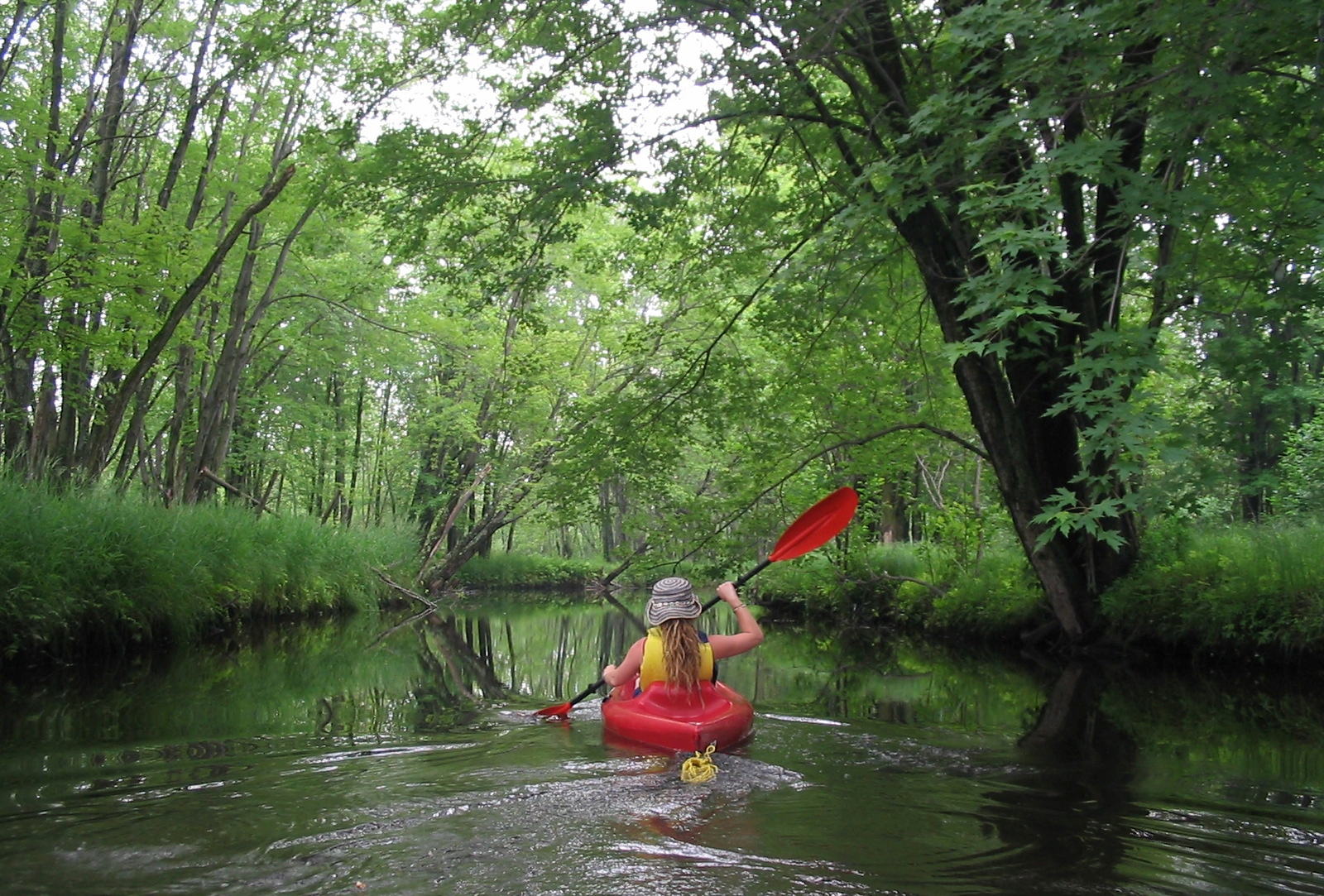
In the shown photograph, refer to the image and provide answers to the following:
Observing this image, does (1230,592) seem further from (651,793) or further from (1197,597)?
(651,793)

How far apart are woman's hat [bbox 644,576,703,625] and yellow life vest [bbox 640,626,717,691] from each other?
10cm

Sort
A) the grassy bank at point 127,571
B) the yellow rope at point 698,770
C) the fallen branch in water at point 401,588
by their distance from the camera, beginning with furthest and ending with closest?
1. the fallen branch in water at point 401,588
2. the grassy bank at point 127,571
3. the yellow rope at point 698,770

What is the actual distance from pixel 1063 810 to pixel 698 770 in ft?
4.83

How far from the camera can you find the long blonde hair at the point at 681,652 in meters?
4.80

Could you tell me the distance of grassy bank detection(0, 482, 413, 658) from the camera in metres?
6.80

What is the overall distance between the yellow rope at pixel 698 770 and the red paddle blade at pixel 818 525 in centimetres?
246

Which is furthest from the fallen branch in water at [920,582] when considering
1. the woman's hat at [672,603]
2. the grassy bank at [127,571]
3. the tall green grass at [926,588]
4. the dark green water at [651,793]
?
the grassy bank at [127,571]

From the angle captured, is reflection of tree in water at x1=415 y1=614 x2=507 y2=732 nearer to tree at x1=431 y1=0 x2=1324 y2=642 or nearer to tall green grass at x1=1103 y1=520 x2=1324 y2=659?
tree at x1=431 y1=0 x2=1324 y2=642

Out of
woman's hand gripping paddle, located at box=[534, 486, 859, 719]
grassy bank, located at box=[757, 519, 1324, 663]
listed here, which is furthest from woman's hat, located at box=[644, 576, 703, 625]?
grassy bank, located at box=[757, 519, 1324, 663]

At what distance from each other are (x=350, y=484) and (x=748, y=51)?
19611 mm

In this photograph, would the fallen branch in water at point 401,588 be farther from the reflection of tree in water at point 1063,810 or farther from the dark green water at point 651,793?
the reflection of tree in water at point 1063,810

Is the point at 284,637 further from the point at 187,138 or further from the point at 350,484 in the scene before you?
the point at 350,484

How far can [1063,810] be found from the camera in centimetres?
364

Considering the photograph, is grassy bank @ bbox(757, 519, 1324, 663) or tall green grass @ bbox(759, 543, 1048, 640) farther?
tall green grass @ bbox(759, 543, 1048, 640)
